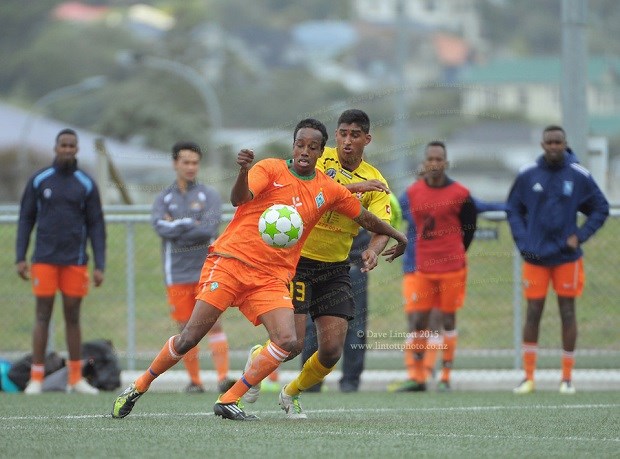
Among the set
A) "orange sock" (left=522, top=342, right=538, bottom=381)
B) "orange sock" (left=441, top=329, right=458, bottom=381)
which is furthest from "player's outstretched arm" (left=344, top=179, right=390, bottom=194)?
"orange sock" (left=441, top=329, right=458, bottom=381)

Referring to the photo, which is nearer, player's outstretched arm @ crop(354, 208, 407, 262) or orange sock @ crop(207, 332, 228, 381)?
player's outstretched arm @ crop(354, 208, 407, 262)

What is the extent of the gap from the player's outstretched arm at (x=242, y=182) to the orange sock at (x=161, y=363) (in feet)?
3.72

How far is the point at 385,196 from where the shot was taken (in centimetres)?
1055

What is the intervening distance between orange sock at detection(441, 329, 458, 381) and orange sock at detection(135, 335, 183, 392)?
4.94 m

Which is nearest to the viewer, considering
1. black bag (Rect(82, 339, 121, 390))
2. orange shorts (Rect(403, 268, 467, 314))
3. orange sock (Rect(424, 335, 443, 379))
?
black bag (Rect(82, 339, 121, 390))

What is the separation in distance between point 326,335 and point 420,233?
403 centimetres

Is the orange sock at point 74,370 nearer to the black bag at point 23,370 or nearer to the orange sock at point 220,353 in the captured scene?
the black bag at point 23,370

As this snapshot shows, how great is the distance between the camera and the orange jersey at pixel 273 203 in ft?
31.7

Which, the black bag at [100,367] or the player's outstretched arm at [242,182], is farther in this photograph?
the black bag at [100,367]

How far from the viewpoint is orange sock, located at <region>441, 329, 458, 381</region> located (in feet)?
46.8

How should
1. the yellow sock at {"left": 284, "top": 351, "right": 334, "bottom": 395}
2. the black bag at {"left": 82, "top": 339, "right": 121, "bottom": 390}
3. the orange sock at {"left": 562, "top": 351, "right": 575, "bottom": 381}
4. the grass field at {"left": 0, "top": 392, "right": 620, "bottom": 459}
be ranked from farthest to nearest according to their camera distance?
the black bag at {"left": 82, "top": 339, "right": 121, "bottom": 390} → the orange sock at {"left": 562, "top": 351, "right": 575, "bottom": 381} → the yellow sock at {"left": 284, "top": 351, "right": 334, "bottom": 395} → the grass field at {"left": 0, "top": 392, "right": 620, "bottom": 459}

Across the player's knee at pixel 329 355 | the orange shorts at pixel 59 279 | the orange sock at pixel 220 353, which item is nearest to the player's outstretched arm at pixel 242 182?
the player's knee at pixel 329 355

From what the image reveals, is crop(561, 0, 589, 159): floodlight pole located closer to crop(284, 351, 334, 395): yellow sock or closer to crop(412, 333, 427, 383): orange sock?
crop(412, 333, 427, 383): orange sock

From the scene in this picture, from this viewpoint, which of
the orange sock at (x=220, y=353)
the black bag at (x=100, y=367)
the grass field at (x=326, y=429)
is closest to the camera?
the grass field at (x=326, y=429)
